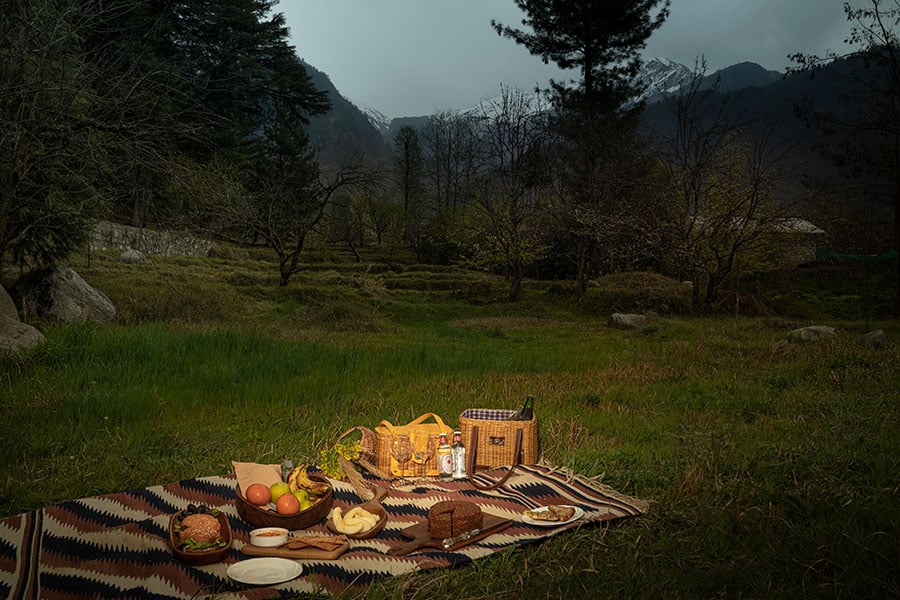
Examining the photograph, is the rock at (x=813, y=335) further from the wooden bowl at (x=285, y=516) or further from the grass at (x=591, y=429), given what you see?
the wooden bowl at (x=285, y=516)

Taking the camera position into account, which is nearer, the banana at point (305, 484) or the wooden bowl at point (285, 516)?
the wooden bowl at point (285, 516)

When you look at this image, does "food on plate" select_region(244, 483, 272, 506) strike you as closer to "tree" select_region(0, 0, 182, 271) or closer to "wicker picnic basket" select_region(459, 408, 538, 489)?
"wicker picnic basket" select_region(459, 408, 538, 489)

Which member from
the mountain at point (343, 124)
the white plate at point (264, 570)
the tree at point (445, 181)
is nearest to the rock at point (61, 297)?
the white plate at point (264, 570)

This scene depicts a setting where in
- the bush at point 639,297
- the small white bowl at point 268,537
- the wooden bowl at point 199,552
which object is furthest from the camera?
the bush at point 639,297

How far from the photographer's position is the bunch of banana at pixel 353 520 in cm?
319

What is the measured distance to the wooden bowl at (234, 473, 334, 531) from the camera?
320cm

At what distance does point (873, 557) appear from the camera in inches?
113

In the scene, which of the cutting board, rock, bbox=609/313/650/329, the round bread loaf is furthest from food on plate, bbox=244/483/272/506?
rock, bbox=609/313/650/329

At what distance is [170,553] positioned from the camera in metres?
2.89

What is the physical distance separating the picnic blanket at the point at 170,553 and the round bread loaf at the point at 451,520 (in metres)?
0.12

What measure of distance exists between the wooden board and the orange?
0.80 ft

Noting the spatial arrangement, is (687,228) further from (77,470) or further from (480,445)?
(77,470)

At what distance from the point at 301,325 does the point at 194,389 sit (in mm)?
7584

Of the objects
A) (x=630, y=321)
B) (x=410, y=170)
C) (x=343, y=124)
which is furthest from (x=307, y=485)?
(x=343, y=124)
